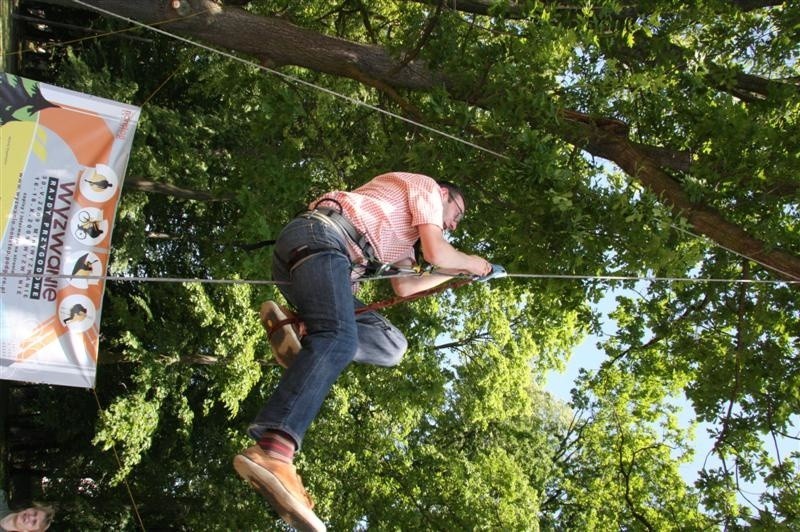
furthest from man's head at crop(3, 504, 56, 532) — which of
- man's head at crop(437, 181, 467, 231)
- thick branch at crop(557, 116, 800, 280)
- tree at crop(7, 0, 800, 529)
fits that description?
thick branch at crop(557, 116, 800, 280)

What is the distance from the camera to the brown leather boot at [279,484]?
3422 mm

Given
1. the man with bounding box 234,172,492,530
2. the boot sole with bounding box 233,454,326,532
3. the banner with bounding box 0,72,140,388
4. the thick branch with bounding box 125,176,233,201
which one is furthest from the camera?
the thick branch with bounding box 125,176,233,201

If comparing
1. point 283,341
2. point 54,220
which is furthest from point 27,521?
point 283,341

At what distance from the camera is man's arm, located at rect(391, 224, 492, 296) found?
13.0 feet

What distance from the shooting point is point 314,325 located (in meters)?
3.74

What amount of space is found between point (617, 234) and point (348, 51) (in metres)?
3.54

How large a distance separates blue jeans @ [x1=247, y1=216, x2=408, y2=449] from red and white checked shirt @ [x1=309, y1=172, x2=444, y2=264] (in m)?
0.16

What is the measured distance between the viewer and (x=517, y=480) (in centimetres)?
1609

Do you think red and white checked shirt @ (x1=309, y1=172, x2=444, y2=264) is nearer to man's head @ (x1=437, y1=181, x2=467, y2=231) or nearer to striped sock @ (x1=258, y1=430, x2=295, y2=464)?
man's head @ (x1=437, y1=181, x2=467, y2=231)

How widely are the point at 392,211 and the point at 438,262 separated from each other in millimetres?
357

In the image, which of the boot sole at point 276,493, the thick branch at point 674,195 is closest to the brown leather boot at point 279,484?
the boot sole at point 276,493

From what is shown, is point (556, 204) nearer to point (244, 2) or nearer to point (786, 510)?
point (786, 510)

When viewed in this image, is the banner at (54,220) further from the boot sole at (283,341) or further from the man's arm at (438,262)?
the man's arm at (438,262)

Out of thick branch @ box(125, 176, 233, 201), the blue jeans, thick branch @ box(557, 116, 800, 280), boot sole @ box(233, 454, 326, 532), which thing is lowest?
boot sole @ box(233, 454, 326, 532)
